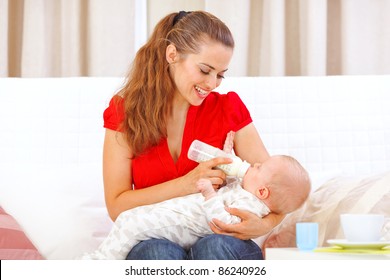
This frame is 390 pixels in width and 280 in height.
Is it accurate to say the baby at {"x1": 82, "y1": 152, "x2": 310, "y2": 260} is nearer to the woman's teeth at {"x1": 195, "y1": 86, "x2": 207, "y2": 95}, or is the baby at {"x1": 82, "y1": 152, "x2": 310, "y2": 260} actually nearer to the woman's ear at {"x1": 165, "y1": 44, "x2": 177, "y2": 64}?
the woman's teeth at {"x1": 195, "y1": 86, "x2": 207, "y2": 95}

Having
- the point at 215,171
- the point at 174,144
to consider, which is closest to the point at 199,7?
the point at 174,144

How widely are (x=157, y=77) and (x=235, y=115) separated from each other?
0.24m

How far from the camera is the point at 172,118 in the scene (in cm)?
178

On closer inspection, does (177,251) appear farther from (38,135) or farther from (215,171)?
(38,135)

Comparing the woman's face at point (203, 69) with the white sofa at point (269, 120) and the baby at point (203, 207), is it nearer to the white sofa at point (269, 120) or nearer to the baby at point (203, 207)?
the baby at point (203, 207)

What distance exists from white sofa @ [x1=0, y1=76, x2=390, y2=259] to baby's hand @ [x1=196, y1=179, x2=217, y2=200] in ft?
2.03

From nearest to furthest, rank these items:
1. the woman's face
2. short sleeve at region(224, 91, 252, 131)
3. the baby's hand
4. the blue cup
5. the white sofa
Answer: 1. the blue cup
2. the baby's hand
3. the woman's face
4. short sleeve at region(224, 91, 252, 131)
5. the white sofa

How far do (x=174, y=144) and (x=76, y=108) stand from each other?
59 centimetres

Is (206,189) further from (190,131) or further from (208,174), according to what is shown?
(190,131)

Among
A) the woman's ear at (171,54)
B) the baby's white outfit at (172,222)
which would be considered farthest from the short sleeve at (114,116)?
the baby's white outfit at (172,222)

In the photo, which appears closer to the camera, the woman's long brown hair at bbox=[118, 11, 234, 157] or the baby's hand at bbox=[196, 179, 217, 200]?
the baby's hand at bbox=[196, 179, 217, 200]

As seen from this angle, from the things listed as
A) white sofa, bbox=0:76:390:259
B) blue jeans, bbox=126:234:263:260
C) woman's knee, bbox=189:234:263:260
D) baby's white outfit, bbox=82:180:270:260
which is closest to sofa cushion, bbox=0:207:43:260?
white sofa, bbox=0:76:390:259

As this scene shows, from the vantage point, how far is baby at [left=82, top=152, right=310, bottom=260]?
4.97 feet

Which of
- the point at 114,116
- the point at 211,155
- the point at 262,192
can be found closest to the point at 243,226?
the point at 262,192
